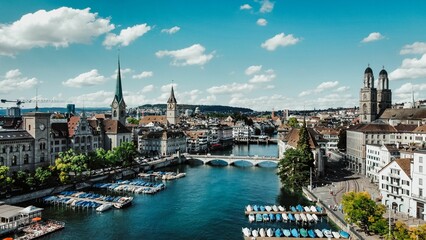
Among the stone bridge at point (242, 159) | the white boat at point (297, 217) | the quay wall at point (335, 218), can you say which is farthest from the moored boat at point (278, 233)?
the stone bridge at point (242, 159)

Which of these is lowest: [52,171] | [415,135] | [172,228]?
[172,228]

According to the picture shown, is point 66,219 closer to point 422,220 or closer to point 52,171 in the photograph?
point 52,171

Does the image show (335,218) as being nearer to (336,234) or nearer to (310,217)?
(310,217)

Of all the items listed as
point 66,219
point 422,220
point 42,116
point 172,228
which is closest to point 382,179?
point 422,220

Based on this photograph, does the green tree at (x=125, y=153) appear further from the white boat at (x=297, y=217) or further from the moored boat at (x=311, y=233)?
the moored boat at (x=311, y=233)

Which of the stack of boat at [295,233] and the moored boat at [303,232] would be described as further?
the moored boat at [303,232]

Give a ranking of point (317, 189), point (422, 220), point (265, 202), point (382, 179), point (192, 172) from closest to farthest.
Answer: point (422, 220), point (382, 179), point (265, 202), point (317, 189), point (192, 172)


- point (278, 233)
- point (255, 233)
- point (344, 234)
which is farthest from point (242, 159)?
point (344, 234)
